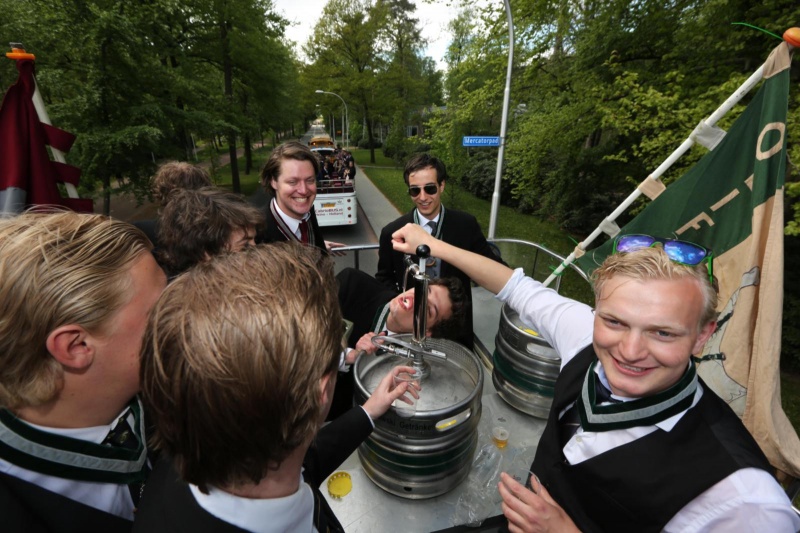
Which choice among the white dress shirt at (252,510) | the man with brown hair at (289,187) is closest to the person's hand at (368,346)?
the white dress shirt at (252,510)

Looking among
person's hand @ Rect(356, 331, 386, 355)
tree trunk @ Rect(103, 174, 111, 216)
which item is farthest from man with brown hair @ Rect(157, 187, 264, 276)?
tree trunk @ Rect(103, 174, 111, 216)

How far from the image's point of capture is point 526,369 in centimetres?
197

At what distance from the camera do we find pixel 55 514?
1012 millimetres

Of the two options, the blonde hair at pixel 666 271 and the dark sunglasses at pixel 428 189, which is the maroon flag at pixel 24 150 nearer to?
the dark sunglasses at pixel 428 189

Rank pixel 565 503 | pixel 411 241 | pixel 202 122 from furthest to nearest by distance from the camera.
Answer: pixel 202 122, pixel 411 241, pixel 565 503

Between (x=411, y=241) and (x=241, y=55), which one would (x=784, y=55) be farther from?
(x=241, y=55)

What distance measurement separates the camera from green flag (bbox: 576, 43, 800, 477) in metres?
1.82

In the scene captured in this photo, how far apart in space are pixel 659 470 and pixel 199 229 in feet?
7.77

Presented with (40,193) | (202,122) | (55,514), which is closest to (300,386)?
(55,514)

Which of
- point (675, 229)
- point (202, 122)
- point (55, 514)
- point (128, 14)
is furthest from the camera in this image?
point (202, 122)

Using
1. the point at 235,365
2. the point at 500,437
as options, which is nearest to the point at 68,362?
the point at 235,365

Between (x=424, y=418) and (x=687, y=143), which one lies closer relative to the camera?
(x=424, y=418)

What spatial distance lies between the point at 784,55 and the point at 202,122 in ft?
37.3

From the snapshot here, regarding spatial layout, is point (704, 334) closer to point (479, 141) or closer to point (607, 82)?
point (479, 141)
